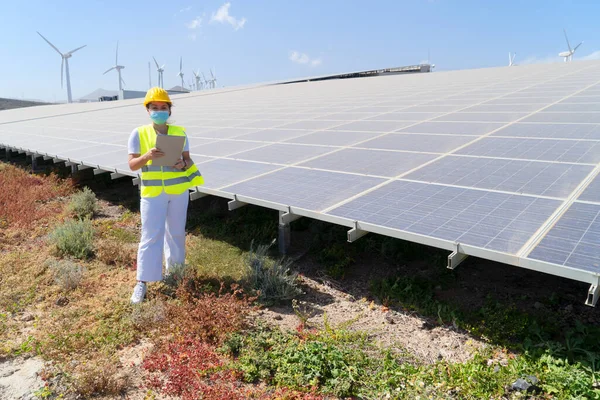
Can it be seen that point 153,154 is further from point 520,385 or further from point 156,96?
point 520,385

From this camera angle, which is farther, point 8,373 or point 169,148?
point 169,148

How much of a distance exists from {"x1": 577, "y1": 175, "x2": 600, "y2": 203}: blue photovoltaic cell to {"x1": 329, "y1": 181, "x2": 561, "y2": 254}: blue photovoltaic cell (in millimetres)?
375

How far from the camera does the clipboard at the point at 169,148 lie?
6.16 m

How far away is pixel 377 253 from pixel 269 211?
2.91 meters

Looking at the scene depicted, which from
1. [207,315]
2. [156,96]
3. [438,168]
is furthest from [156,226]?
[438,168]

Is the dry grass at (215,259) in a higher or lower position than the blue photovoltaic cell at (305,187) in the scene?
lower

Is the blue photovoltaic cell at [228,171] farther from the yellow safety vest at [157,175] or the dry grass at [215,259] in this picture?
the yellow safety vest at [157,175]

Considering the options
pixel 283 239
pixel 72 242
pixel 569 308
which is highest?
pixel 283 239

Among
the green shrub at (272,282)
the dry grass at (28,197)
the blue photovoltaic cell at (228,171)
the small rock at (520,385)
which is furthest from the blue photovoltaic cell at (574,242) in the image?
the dry grass at (28,197)

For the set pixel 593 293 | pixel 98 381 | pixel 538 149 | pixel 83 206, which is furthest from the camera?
pixel 83 206

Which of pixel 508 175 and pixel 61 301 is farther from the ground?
pixel 508 175

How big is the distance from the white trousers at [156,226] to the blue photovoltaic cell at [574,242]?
4635mm

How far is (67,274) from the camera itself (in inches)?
285

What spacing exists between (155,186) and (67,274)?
2.27 m
